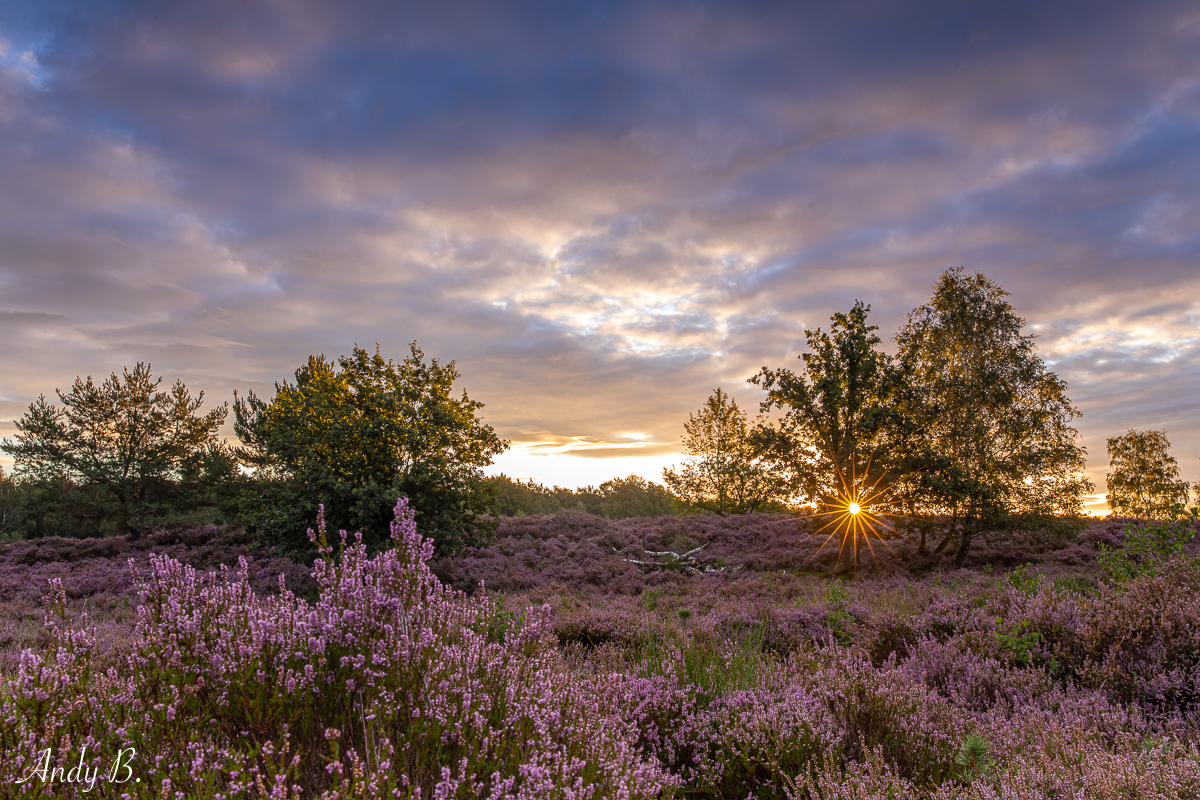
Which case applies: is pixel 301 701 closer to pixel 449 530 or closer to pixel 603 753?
pixel 603 753

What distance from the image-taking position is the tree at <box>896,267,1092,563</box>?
1811 centimetres

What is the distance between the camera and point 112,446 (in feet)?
95.4

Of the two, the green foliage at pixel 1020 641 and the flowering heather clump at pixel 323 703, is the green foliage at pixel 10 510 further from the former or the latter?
the green foliage at pixel 1020 641

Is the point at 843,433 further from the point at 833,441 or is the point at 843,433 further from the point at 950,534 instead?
the point at 950,534

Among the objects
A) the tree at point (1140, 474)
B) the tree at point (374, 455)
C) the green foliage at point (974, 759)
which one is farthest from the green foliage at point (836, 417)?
the tree at point (1140, 474)

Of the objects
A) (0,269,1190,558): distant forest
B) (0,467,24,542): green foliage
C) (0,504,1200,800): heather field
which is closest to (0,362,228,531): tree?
(0,269,1190,558): distant forest

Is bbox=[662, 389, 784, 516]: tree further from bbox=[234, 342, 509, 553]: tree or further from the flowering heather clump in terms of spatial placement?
the flowering heather clump

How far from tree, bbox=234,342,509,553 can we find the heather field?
991cm

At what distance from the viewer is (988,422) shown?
19.6 metres

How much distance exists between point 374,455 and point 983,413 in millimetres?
19724

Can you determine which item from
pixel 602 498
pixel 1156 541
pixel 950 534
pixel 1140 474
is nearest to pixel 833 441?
pixel 950 534

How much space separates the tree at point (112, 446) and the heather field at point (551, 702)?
28112 mm

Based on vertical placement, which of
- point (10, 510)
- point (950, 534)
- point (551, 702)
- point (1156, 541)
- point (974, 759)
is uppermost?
point (1156, 541)

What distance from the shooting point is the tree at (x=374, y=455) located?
16016mm
